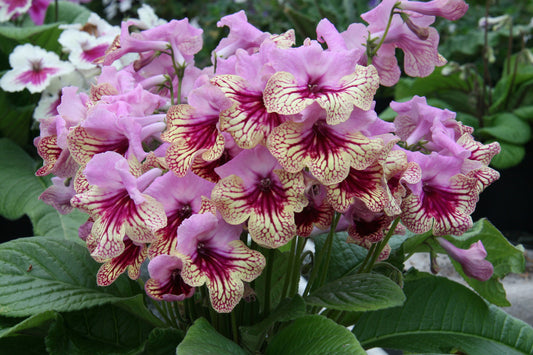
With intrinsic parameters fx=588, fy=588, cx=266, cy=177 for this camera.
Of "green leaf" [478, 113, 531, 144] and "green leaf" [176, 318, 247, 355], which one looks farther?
"green leaf" [478, 113, 531, 144]

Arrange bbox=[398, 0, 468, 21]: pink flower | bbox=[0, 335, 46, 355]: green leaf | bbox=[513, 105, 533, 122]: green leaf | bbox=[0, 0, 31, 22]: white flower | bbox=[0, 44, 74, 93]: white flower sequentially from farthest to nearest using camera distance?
bbox=[513, 105, 533, 122]: green leaf < bbox=[0, 0, 31, 22]: white flower < bbox=[0, 44, 74, 93]: white flower < bbox=[0, 335, 46, 355]: green leaf < bbox=[398, 0, 468, 21]: pink flower

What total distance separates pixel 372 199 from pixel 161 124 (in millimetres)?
236

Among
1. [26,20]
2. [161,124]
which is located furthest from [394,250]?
[26,20]

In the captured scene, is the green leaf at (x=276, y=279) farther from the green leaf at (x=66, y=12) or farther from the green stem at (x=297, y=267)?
the green leaf at (x=66, y=12)

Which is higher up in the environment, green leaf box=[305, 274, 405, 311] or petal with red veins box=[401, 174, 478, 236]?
petal with red veins box=[401, 174, 478, 236]

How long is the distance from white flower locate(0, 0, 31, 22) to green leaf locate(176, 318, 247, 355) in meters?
1.50

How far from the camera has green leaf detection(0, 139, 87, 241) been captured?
1359mm

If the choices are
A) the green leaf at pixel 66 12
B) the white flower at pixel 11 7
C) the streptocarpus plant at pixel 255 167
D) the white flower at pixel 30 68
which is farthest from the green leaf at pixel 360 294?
the green leaf at pixel 66 12

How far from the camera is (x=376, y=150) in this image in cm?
56

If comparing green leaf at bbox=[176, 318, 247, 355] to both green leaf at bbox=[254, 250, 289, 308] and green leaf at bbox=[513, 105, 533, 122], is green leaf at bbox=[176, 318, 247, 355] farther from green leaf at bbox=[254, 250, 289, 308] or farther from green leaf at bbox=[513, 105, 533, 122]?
green leaf at bbox=[513, 105, 533, 122]

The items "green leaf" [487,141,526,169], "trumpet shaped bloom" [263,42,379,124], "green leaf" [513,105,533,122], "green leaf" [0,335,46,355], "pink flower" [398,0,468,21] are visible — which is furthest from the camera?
"green leaf" [513,105,533,122]

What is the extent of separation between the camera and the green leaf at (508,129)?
2.19m

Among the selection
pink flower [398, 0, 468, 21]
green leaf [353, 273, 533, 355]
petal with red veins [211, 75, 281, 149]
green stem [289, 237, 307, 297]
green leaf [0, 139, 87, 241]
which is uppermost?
pink flower [398, 0, 468, 21]

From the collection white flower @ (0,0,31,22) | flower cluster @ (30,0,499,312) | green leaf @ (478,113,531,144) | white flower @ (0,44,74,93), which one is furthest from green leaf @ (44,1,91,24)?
flower cluster @ (30,0,499,312)
